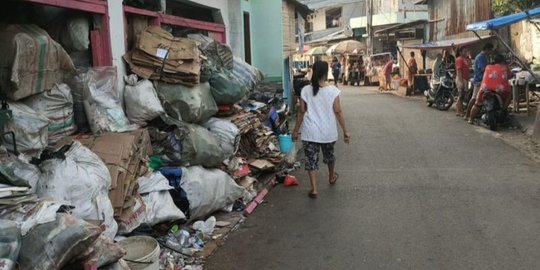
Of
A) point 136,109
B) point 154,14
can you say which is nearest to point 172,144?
point 136,109

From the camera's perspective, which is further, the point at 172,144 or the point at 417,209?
the point at 417,209

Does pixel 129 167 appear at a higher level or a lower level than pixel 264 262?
higher

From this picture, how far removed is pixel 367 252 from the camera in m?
5.02

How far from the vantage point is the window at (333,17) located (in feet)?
164

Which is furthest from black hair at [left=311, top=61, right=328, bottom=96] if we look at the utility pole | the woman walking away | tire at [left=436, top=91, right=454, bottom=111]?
the utility pole

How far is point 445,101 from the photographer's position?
17219 millimetres

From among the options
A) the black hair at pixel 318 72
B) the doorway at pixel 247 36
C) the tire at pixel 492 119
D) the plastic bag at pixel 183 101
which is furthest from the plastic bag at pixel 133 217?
the tire at pixel 492 119

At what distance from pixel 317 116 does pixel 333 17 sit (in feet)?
148

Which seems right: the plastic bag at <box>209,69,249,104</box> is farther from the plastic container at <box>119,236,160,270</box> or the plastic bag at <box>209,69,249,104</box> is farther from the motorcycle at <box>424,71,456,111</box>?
the motorcycle at <box>424,71,456,111</box>

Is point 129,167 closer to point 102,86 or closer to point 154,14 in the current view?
point 102,86

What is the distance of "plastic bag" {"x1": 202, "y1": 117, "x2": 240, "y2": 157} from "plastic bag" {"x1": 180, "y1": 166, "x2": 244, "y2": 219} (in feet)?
1.29

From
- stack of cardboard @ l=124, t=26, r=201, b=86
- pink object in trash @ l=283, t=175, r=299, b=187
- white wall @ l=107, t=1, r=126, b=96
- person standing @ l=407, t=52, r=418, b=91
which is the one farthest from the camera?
person standing @ l=407, t=52, r=418, b=91

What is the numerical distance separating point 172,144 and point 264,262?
5.29ft

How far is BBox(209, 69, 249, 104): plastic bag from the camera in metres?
6.84
